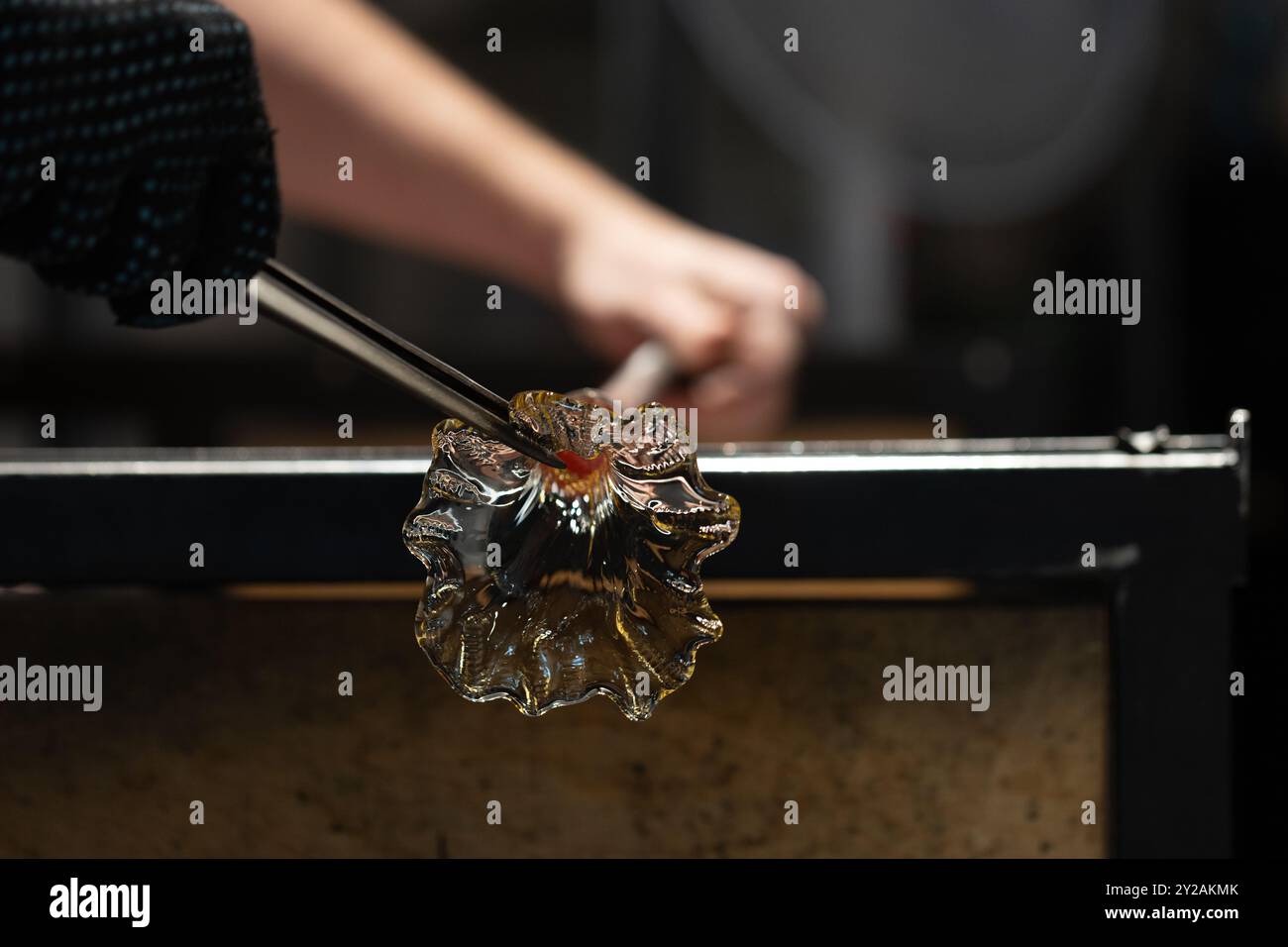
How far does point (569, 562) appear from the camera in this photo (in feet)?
1.53

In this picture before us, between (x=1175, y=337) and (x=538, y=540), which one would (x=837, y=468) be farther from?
(x=1175, y=337)

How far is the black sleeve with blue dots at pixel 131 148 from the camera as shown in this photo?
14.7 inches

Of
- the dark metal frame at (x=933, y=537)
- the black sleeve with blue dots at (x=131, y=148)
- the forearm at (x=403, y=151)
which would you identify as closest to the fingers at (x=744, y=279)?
the forearm at (x=403, y=151)

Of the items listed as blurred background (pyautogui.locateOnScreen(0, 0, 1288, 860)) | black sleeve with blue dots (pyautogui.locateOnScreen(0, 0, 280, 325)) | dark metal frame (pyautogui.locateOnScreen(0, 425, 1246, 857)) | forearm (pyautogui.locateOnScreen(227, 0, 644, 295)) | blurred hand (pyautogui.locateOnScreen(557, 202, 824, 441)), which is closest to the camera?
black sleeve with blue dots (pyautogui.locateOnScreen(0, 0, 280, 325))

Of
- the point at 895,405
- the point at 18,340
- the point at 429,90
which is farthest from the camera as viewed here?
the point at 18,340

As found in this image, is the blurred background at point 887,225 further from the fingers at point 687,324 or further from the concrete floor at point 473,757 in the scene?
the concrete floor at point 473,757

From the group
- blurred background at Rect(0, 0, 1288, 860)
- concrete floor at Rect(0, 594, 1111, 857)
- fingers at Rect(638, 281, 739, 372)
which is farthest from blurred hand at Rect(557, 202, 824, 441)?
blurred background at Rect(0, 0, 1288, 860)

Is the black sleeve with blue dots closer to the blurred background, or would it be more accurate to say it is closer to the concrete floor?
the concrete floor

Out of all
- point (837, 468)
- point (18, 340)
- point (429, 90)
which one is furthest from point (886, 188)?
point (837, 468)

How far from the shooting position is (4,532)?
561 mm

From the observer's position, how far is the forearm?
3.41ft

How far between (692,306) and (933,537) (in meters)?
0.63

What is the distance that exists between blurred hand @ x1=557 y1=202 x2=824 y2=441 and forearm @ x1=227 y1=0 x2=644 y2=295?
0.19 feet
